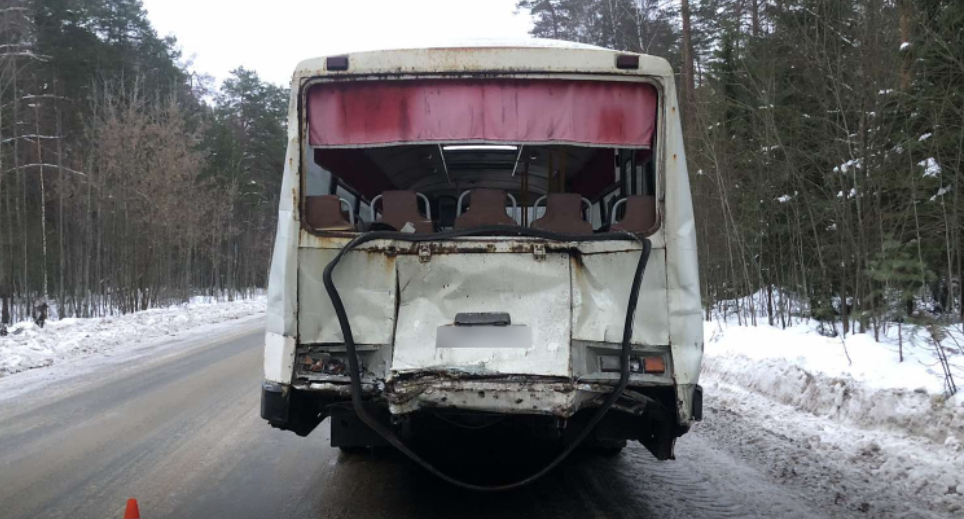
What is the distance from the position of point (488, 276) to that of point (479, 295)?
118 mm

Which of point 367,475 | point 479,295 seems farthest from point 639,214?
point 367,475

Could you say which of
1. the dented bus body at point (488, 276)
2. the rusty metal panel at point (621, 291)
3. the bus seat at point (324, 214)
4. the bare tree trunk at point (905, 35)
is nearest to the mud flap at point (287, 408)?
the dented bus body at point (488, 276)

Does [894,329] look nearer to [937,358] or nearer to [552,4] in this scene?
[937,358]

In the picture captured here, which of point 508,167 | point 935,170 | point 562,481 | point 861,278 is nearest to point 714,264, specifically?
point 861,278

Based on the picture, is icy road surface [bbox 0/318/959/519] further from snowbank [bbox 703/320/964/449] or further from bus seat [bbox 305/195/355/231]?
bus seat [bbox 305/195/355/231]

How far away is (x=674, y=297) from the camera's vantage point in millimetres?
3852

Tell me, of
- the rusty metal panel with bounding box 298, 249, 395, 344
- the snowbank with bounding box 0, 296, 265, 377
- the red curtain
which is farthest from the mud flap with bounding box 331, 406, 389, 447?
the snowbank with bounding box 0, 296, 265, 377

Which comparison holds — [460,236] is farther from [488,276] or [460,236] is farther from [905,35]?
[905,35]

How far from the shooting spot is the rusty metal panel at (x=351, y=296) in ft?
12.7

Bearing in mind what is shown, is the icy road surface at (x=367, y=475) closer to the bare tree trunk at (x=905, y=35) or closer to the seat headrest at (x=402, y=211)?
the seat headrest at (x=402, y=211)

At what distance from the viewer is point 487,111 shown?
402 centimetres

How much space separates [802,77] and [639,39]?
13102mm

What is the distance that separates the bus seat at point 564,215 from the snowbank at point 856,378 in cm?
354

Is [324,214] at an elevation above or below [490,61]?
below
